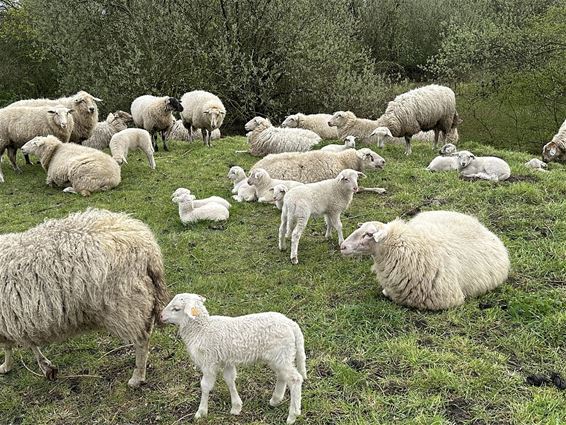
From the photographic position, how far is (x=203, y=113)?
45.2 feet

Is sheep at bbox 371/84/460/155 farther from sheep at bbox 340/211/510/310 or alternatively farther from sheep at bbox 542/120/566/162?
sheep at bbox 340/211/510/310

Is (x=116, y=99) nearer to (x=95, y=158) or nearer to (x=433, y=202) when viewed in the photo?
(x=95, y=158)

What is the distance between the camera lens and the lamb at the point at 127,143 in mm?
11266

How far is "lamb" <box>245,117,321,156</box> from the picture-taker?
12229mm

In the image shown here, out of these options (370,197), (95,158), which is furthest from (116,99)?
(370,197)

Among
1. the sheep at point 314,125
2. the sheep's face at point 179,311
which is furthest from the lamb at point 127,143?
the sheep's face at point 179,311

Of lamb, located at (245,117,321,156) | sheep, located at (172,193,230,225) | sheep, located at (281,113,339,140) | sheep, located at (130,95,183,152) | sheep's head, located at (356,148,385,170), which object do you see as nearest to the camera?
sheep, located at (172,193,230,225)

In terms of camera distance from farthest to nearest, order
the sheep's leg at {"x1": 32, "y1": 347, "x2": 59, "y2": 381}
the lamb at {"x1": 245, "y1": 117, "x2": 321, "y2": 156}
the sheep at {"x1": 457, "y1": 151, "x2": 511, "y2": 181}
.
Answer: the lamb at {"x1": 245, "y1": 117, "x2": 321, "y2": 156} → the sheep at {"x1": 457, "y1": 151, "x2": 511, "y2": 181} → the sheep's leg at {"x1": 32, "y1": 347, "x2": 59, "y2": 381}

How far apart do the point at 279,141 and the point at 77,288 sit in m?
8.55

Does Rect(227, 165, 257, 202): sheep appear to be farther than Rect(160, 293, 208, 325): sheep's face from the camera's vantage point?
Yes

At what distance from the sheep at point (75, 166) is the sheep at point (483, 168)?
719cm

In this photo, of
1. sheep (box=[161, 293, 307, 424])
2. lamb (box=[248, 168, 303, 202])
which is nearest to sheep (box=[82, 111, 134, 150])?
lamb (box=[248, 168, 303, 202])

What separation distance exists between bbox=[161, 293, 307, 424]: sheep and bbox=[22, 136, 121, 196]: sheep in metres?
6.83

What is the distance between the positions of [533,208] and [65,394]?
699 cm
